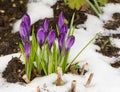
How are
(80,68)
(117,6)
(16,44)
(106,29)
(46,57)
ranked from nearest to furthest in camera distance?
(46,57) → (80,68) → (16,44) → (106,29) → (117,6)

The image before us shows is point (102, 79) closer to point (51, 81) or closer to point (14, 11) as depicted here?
point (51, 81)

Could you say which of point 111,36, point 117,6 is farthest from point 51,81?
point 117,6

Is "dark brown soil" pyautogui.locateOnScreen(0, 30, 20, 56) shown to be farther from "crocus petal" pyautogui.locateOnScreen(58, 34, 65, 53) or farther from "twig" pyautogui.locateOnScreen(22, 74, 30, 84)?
"crocus petal" pyautogui.locateOnScreen(58, 34, 65, 53)

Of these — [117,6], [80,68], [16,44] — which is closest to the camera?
[80,68]

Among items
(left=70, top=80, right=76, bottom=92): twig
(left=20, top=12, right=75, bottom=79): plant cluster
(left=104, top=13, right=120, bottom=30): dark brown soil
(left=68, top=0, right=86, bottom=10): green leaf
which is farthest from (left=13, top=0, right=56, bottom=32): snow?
(left=70, top=80, right=76, bottom=92): twig

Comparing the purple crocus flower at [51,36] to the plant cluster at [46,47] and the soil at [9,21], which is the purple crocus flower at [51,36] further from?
the soil at [9,21]
